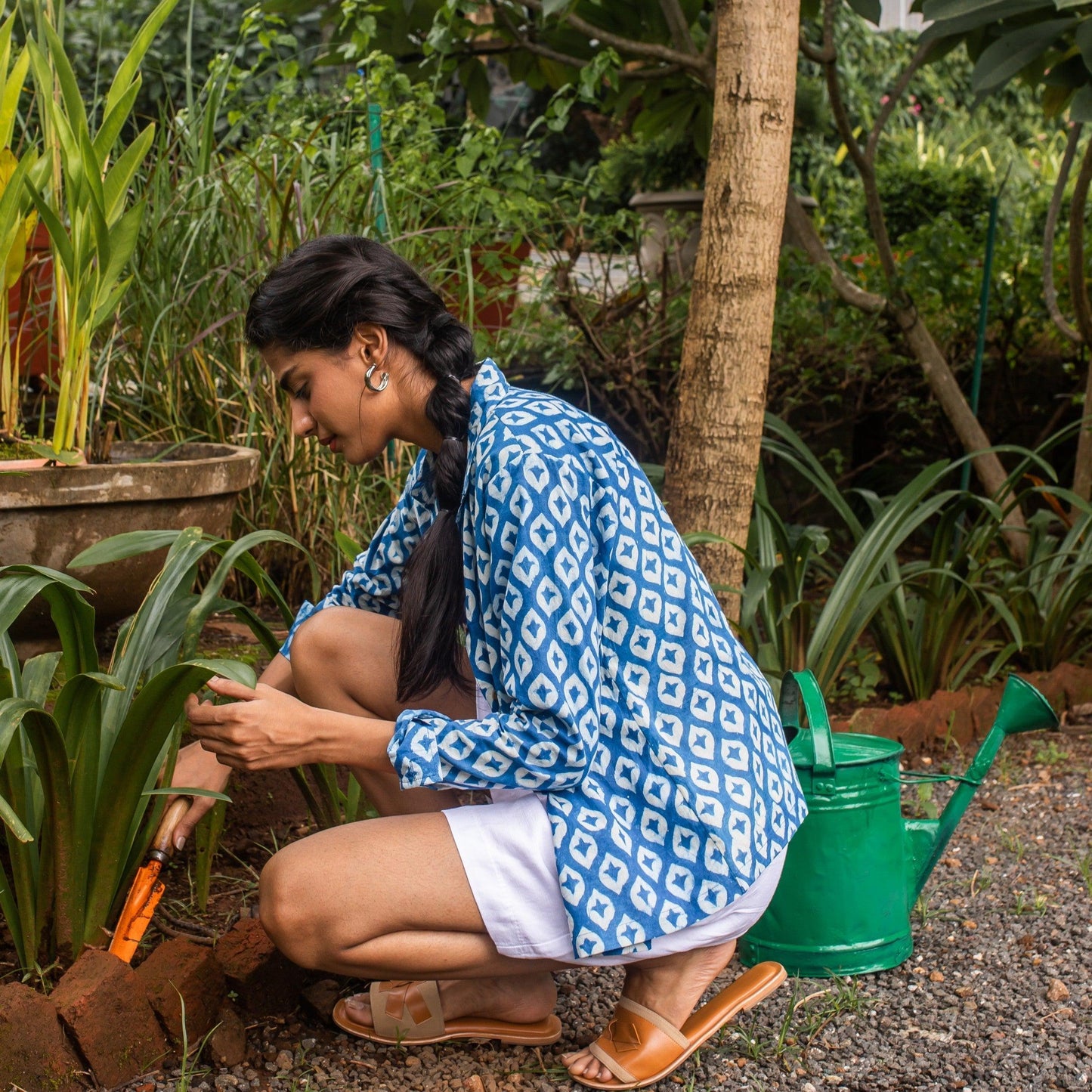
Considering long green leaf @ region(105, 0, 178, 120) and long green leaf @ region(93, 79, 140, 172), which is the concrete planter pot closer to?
long green leaf @ region(93, 79, 140, 172)

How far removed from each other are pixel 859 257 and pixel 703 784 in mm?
3856

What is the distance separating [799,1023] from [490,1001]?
461mm

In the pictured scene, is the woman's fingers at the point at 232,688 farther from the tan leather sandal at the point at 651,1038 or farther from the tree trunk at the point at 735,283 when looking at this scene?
the tree trunk at the point at 735,283

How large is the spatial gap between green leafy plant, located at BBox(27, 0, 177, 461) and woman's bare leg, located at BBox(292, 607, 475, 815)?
0.90 meters

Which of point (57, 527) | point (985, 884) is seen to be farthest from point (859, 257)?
point (57, 527)

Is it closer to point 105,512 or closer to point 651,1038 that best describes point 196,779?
point 651,1038

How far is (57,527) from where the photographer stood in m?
2.38

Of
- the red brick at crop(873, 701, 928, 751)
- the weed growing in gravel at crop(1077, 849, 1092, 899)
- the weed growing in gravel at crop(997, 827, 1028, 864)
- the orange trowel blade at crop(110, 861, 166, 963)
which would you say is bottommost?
the weed growing in gravel at crop(997, 827, 1028, 864)

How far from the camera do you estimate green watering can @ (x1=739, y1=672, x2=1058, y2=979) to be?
189 cm

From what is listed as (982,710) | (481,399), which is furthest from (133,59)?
(982,710)

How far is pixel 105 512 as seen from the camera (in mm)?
2430

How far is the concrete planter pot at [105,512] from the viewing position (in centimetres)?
235

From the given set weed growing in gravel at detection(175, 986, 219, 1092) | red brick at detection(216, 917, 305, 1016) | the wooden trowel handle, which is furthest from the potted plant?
weed growing in gravel at detection(175, 986, 219, 1092)

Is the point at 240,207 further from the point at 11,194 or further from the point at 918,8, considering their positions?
the point at 918,8
